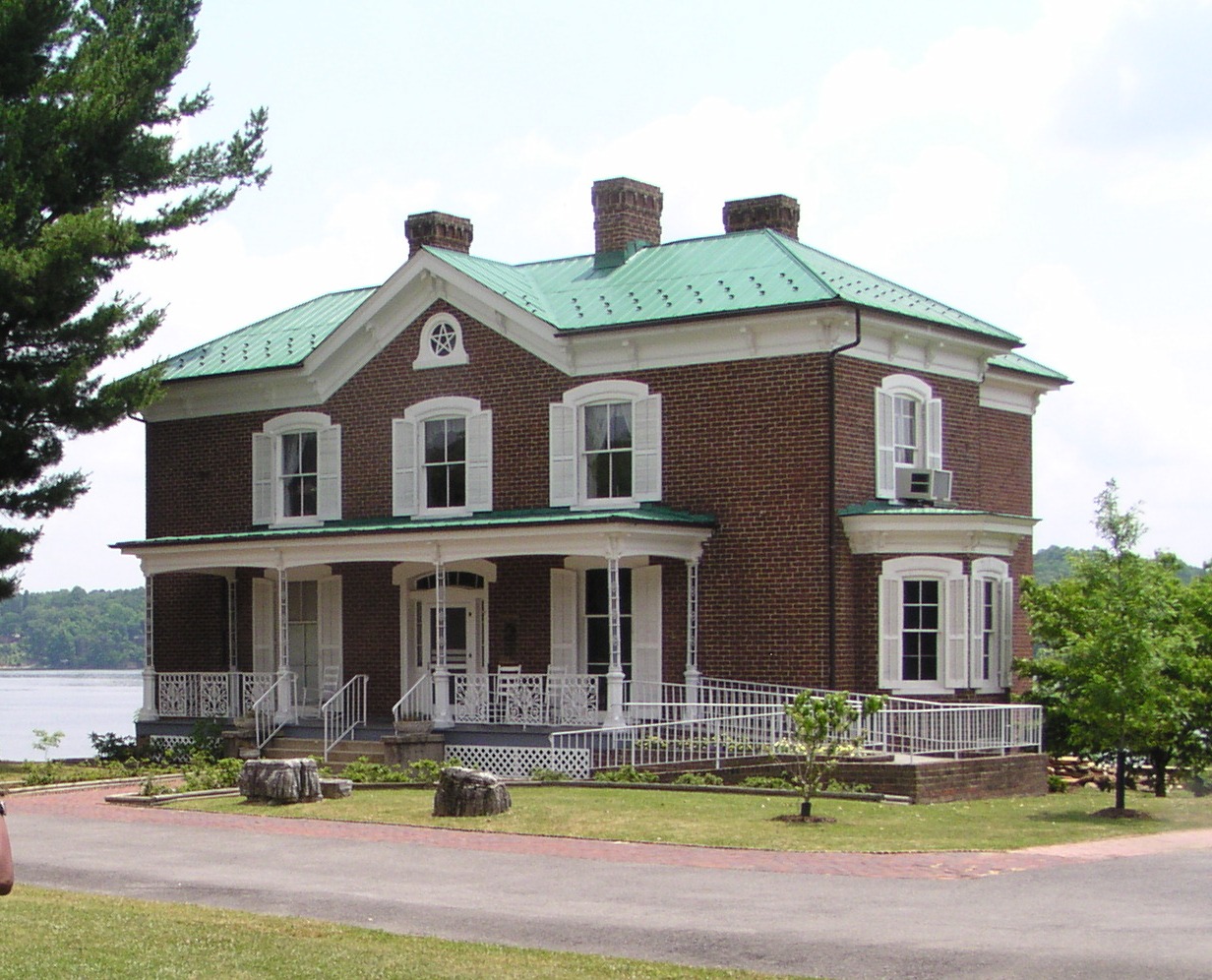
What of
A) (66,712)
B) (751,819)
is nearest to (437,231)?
(751,819)

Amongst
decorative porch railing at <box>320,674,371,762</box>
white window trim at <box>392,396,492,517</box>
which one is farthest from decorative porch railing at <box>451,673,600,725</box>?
white window trim at <box>392,396,492,517</box>

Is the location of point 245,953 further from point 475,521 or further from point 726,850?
point 475,521

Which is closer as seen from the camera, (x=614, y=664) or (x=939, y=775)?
(x=939, y=775)

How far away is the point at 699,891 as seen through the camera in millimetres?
15312

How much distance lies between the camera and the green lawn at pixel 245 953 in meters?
11.2

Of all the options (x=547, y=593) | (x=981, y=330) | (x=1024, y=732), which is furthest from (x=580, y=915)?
(x=981, y=330)

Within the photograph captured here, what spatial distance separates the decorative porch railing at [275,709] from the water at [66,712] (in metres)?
7.56

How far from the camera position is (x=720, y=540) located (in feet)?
92.5

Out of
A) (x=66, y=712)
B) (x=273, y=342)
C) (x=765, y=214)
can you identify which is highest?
(x=765, y=214)

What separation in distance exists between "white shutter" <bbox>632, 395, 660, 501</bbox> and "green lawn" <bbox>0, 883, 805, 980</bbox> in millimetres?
15850

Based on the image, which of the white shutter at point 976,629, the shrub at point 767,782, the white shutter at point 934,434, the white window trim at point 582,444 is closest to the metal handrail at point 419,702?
the white window trim at point 582,444

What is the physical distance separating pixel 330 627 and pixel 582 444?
20.2 ft

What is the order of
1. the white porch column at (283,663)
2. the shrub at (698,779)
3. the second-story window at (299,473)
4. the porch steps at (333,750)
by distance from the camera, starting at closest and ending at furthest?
the shrub at (698,779) < the porch steps at (333,750) < the white porch column at (283,663) < the second-story window at (299,473)

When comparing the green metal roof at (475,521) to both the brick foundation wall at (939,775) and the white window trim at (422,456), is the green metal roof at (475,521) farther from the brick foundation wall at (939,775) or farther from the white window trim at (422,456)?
the brick foundation wall at (939,775)
